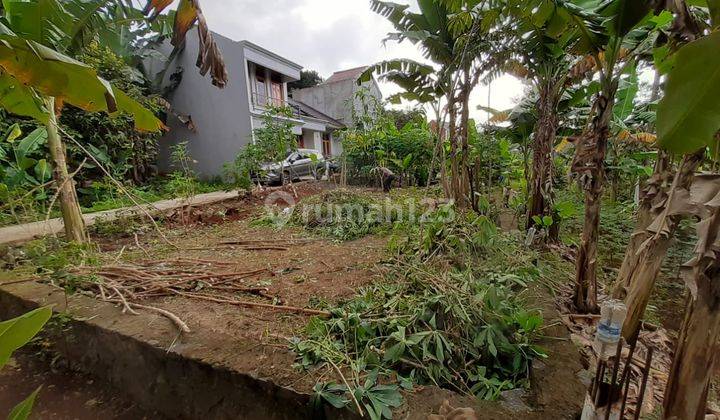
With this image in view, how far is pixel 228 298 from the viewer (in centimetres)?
224

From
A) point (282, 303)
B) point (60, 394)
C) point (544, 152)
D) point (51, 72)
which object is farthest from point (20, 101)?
point (544, 152)

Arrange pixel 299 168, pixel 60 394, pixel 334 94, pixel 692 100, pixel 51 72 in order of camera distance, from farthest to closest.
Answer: pixel 334 94 → pixel 299 168 → pixel 60 394 → pixel 51 72 → pixel 692 100

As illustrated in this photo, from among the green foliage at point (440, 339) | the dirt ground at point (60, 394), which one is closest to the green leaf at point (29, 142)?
the dirt ground at point (60, 394)

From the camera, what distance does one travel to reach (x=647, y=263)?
1367 millimetres

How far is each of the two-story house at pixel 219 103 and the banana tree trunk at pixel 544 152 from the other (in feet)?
29.6

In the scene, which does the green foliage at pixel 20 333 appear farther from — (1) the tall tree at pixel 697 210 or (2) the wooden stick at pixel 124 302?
(1) the tall tree at pixel 697 210

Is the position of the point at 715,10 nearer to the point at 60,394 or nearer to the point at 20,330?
the point at 20,330

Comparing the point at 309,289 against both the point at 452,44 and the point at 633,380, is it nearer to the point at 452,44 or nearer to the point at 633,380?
the point at 633,380

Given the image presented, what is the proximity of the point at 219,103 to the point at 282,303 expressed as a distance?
11.1 meters

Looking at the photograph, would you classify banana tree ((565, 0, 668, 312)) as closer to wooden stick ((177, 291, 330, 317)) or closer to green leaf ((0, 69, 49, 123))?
wooden stick ((177, 291, 330, 317))

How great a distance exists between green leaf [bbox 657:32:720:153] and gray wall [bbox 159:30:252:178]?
1076 centimetres

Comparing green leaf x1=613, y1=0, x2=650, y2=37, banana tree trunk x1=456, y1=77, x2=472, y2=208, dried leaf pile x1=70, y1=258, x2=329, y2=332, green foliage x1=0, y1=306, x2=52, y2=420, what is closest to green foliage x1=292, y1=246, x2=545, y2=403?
dried leaf pile x1=70, y1=258, x2=329, y2=332

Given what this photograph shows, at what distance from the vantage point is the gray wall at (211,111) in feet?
34.5

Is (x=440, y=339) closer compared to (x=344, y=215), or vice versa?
(x=440, y=339)
